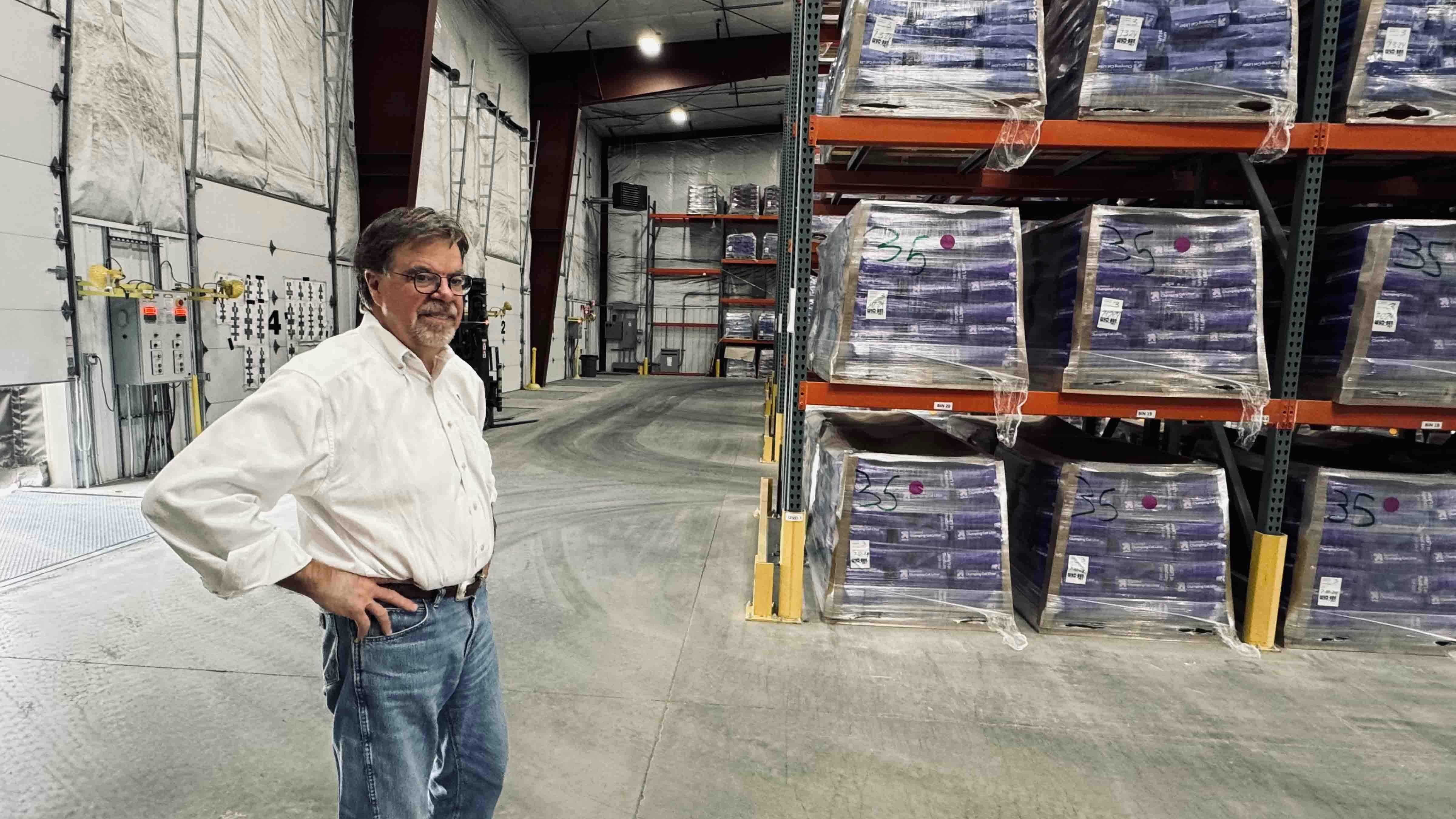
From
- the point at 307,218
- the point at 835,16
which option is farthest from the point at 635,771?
the point at 307,218

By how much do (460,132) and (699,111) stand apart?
876cm

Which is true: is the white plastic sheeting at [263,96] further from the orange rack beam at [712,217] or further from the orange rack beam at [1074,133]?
the orange rack beam at [712,217]

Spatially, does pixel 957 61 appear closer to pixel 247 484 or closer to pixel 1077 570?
pixel 1077 570

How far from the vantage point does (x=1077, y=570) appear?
3.71 m

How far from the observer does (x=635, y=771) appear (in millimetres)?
2578

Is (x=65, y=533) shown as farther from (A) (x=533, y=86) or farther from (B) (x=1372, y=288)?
(A) (x=533, y=86)

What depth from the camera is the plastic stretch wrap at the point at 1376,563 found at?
11.7 ft

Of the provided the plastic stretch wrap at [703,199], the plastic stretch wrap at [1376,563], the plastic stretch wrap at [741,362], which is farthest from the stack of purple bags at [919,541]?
the plastic stretch wrap at [703,199]

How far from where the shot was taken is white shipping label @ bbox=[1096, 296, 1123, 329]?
3.48 metres

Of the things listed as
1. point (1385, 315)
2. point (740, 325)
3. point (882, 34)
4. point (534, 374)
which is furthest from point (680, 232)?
point (1385, 315)

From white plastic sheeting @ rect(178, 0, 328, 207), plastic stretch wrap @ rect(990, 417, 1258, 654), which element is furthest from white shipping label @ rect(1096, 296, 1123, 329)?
white plastic sheeting @ rect(178, 0, 328, 207)

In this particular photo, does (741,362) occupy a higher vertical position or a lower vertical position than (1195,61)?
lower

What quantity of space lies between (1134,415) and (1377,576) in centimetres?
150

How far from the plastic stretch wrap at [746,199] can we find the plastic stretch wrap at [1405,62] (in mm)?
17864
